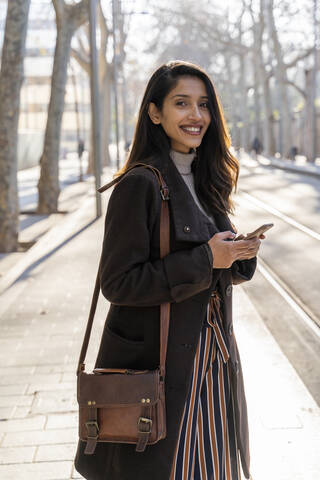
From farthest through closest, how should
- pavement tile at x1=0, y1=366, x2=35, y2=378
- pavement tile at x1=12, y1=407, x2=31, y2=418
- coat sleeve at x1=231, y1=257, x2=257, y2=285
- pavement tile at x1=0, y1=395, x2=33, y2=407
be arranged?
pavement tile at x1=0, y1=366, x2=35, y2=378 < pavement tile at x1=0, y1=395, x2=33, y2=407 < pavement tile at x1=12, y1=407, x2=31, y2=418 < coat sleeve at x1=231, y1=257, x2=257, y2=285

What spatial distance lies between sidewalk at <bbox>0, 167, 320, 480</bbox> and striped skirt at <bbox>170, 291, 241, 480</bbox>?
1052mm

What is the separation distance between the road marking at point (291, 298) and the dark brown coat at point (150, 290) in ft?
12.3

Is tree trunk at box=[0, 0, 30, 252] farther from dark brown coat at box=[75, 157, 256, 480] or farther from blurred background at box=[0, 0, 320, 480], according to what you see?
dark brown coat at box=[75, 157, 256, 480]

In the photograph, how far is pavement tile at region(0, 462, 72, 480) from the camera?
336 centimetres

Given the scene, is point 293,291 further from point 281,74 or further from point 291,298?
point 281,74

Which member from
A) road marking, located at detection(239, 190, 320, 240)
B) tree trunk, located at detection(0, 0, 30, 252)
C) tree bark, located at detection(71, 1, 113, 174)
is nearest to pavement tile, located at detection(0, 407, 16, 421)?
tree trunk, located at detection(0, 0, 30, 252)

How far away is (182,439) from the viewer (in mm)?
2264

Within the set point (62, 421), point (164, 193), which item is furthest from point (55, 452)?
point (164, 193)

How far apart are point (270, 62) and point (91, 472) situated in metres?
50.4

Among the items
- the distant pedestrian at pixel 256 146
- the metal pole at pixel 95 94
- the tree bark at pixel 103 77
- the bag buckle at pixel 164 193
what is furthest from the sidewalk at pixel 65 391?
the distant pedestrian at pixel 256 146

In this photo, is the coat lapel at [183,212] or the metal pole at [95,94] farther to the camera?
the metal pole at [95,94]

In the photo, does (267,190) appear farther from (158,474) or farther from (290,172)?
(158,474)

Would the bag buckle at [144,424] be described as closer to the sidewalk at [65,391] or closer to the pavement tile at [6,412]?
the sidewalk at [65,391]

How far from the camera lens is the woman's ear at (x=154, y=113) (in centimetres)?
239
